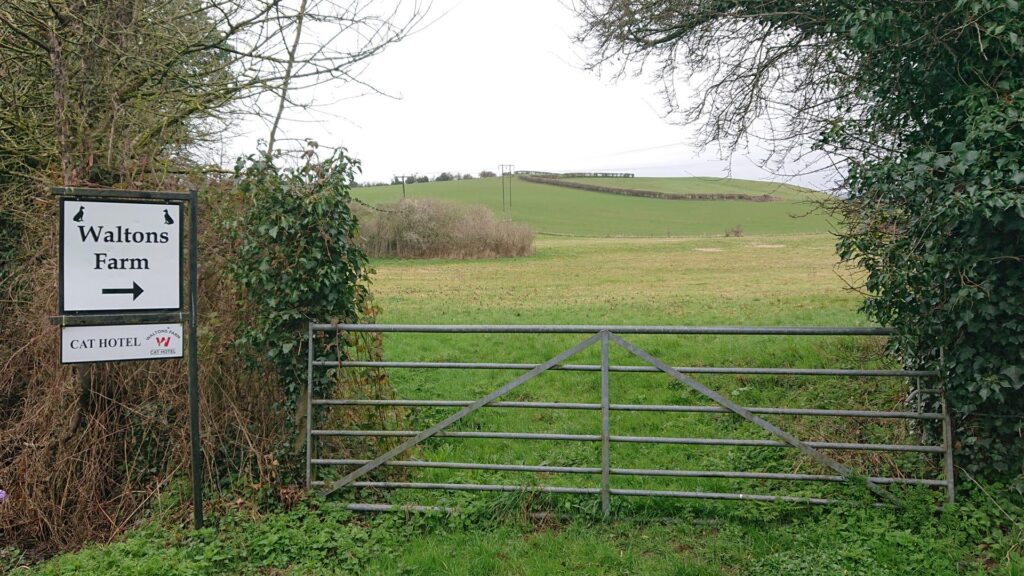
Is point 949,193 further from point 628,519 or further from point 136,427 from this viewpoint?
point 136,427

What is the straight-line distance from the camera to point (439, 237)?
152ft

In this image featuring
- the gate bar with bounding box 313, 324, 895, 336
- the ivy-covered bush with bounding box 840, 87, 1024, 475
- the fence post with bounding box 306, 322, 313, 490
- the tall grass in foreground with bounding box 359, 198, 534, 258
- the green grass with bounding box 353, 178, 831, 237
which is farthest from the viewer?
the green grass with bounding box 353, 178, 831, 237

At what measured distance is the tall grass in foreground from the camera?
150ft

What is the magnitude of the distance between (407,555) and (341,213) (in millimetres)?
2736

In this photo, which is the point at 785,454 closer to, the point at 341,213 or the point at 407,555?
the point at 407,555

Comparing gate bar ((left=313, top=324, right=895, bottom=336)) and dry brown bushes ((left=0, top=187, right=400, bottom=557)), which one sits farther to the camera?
dry brown bushes ((left=0, top=187, right=400, bottom=557))

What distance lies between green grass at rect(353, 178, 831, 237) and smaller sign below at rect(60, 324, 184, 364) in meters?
54.5

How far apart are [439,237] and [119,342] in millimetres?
41244

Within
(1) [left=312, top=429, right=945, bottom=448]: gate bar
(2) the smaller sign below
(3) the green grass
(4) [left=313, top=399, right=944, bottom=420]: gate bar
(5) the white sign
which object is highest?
(3) the green grass

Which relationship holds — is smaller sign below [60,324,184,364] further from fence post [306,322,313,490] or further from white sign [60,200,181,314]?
fence post [306,322,313,490]

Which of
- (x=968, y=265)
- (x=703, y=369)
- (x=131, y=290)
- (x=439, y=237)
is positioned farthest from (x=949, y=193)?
(x=439, y=237)

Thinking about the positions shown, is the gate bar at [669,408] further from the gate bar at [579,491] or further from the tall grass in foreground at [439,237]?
the tall grass in foreground at [439,237]

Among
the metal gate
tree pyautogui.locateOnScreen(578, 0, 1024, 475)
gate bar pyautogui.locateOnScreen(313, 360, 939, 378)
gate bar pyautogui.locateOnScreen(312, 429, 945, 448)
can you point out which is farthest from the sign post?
tree pyautogui.locateOnScreen(578, 0, 1024, 475)

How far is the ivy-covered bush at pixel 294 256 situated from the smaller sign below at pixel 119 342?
599mm
